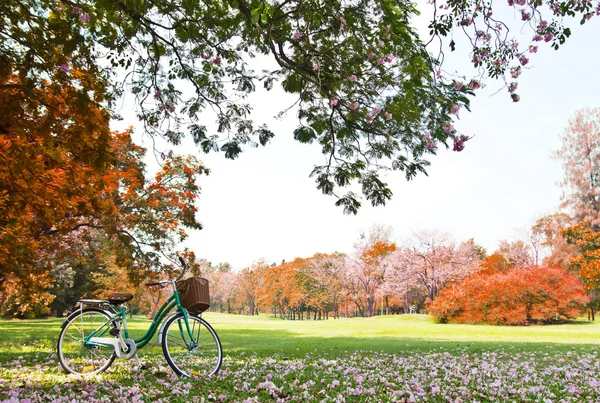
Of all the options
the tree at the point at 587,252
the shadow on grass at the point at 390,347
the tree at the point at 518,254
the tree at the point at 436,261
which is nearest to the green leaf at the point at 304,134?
the shadow on grass at the point at 390,347

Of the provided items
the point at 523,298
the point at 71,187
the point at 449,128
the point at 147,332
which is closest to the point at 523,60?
the point at 449,128

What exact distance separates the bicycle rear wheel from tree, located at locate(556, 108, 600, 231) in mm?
36528

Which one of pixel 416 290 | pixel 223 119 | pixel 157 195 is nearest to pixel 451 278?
pixel 416 290

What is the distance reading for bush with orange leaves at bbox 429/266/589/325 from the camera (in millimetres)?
24469

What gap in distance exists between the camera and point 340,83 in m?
5.61

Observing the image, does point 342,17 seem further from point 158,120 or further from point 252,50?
point 158,120

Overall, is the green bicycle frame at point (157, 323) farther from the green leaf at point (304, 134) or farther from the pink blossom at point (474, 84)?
the pink blossom at point (474, 84)

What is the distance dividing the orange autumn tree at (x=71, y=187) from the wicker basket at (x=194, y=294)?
5.08ft

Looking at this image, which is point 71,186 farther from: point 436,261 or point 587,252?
point 436,261

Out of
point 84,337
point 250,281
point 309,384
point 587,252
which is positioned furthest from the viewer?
point 250,281

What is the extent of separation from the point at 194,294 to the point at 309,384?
159 cm

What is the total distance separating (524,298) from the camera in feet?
81.3

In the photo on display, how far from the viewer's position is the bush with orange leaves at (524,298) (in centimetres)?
2447

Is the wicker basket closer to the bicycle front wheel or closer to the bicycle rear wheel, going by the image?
the bicycle front wheel
